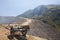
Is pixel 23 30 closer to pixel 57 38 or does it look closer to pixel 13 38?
pixel 13 38

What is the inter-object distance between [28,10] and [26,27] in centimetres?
11868

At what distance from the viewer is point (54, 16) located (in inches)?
3637

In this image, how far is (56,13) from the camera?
3836 inches

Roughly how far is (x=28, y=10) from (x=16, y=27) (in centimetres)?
11920

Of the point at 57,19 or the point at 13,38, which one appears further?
the point at 57,19

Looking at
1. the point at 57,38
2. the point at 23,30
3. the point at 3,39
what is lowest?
the point at 57,38

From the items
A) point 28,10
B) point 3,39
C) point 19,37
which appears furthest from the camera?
point 28,10

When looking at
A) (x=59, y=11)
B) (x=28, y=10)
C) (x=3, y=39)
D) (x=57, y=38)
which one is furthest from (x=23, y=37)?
(x=28, y=10)

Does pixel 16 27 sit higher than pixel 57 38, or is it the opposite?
pixel 16 27

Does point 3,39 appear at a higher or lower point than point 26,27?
lower

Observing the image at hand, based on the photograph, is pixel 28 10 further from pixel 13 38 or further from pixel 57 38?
pixel 13 38

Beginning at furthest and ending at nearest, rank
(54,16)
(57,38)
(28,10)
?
(28,10)
(54,16)
(57,38)

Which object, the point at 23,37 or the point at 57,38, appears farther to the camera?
the point at 57,38

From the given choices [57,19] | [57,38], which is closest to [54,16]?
Result: [57,19]
